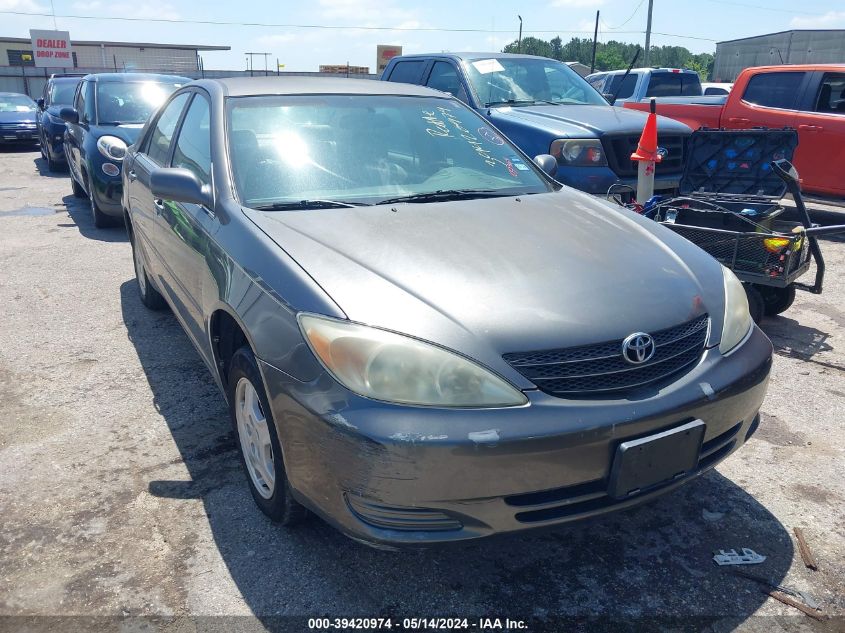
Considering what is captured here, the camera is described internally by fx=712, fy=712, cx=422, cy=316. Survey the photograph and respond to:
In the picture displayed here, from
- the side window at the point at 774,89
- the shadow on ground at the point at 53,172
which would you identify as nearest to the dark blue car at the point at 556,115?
the side window at the point at 774,89

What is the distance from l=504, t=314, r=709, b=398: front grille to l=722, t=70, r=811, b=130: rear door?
284 inches

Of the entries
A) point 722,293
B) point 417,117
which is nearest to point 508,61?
point 417,117

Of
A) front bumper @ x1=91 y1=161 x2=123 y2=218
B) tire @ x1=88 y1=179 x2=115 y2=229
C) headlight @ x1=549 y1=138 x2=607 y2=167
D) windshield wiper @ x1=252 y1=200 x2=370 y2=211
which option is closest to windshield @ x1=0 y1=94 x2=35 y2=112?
tire @ x1=88 y1=179 x2=115 y2=229

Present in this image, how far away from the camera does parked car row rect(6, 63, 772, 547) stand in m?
2.06

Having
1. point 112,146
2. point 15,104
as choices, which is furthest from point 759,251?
point 15,104

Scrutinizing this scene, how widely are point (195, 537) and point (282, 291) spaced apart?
104 cm

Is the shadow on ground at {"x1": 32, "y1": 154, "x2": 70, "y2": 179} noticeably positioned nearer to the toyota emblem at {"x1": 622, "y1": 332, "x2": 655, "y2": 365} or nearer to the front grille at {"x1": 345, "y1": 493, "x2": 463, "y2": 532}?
the front grille at {"x1": 345, "y1": 493, "x2": 463, "y2": 532}

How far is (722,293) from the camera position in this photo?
267 centimetres

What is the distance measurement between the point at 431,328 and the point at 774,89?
8.23 m

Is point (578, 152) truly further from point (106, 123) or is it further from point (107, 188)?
point (106, 123)

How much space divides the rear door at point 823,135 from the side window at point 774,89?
20 cm

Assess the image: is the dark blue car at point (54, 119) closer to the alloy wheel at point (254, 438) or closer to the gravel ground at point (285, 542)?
the gravel ground at point (285, 542)

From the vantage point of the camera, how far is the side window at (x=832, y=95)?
315 inches

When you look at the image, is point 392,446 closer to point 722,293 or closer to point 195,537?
point 195,537
